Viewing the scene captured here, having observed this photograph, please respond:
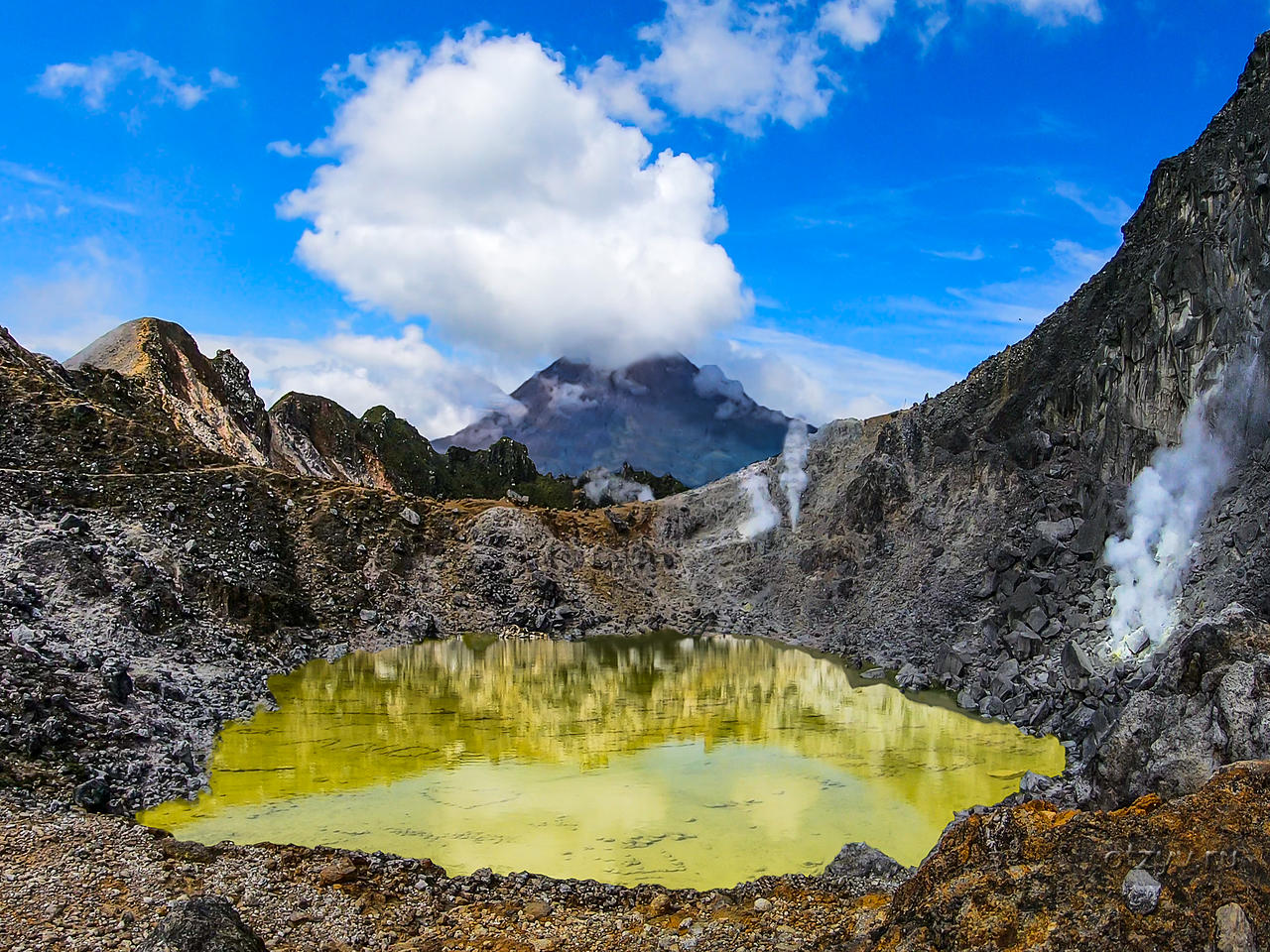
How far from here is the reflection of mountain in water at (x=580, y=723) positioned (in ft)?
73.2

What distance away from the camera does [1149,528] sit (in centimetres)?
3003

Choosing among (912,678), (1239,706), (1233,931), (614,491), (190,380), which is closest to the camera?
(1233,931)

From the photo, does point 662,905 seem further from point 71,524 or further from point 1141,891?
point 71,524

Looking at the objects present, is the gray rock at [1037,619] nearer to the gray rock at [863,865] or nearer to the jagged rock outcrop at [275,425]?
the gray rock at [863,865]

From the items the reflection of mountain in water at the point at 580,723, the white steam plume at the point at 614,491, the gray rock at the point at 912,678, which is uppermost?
the white steam plume at the point at 614,491

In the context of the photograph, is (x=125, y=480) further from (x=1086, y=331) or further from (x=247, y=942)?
A: (x=1086, y=331)

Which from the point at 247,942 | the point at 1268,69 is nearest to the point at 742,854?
the point at 247,942

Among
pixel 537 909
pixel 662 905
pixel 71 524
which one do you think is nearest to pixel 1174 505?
pixel 662 905

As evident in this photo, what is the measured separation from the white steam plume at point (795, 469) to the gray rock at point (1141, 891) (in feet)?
173

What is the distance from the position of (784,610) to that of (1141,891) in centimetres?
4634

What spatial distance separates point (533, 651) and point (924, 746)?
79.3 feet

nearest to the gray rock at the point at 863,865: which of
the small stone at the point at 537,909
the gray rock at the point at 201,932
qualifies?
the small stone at the point at 537,909

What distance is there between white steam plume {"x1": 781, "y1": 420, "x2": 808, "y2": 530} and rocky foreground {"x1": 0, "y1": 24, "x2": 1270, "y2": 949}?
1424 mm

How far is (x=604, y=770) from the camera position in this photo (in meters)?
22.8
